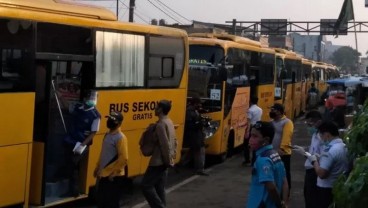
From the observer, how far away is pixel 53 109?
891 centimetres

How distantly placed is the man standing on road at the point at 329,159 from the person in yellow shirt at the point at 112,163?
7.63ft

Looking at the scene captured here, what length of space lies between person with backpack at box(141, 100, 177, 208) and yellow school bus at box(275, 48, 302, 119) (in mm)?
14048


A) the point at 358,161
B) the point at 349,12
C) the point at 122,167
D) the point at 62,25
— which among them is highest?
the point at 349,12

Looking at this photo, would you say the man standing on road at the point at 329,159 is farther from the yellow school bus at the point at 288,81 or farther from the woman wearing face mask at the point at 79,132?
the yellow school bus at the point at 288,81

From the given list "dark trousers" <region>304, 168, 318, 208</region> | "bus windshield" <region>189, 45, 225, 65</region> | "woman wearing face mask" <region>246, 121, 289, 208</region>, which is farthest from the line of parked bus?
"woman wearing face mask" <region>246, 121, 289, 208</region>

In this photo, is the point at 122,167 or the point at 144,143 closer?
the point at 122,167

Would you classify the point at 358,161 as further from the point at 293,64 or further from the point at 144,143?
the point at 293,64

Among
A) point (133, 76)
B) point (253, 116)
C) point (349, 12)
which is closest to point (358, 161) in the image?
point (133, 76)

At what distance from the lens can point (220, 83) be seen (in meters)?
14.5

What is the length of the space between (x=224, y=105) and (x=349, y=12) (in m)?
6.93

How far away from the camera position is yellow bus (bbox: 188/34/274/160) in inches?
573

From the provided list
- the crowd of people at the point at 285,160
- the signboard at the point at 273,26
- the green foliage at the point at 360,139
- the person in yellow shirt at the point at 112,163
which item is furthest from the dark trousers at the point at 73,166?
the signboard at the point at 273,26

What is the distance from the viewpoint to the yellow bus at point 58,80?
7.76 m

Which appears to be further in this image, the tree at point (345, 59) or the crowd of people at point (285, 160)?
the tree at point (345, 59)
